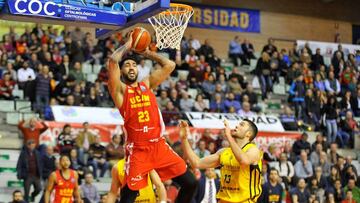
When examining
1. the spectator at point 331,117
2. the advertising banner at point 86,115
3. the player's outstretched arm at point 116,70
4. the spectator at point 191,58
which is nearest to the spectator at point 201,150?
the advertising banner at point 86,115

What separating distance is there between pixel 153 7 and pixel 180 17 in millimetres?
931

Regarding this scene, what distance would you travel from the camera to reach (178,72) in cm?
2083

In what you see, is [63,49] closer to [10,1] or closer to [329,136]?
[329,136]

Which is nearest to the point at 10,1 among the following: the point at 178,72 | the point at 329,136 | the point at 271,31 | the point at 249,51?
the point at 178,72

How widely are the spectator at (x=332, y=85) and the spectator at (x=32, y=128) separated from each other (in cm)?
1001

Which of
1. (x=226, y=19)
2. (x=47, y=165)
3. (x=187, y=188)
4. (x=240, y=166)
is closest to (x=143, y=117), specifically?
(x=187, y=188)

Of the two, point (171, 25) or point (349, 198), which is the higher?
point (171, 25)

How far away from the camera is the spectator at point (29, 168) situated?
1516 cm

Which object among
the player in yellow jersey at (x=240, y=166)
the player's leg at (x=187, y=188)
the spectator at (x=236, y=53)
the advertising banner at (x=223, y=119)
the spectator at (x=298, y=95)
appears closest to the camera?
the player's leg at (x=187, y=188)

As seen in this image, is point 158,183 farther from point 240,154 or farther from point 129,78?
point 129,78

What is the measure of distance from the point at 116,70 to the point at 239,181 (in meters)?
1.93

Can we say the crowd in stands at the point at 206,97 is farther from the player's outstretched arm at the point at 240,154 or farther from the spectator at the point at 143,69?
the player's outstretched arm at the point at 240,154

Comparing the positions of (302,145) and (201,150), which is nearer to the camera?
(201,150)

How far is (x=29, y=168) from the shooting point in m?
15.2
